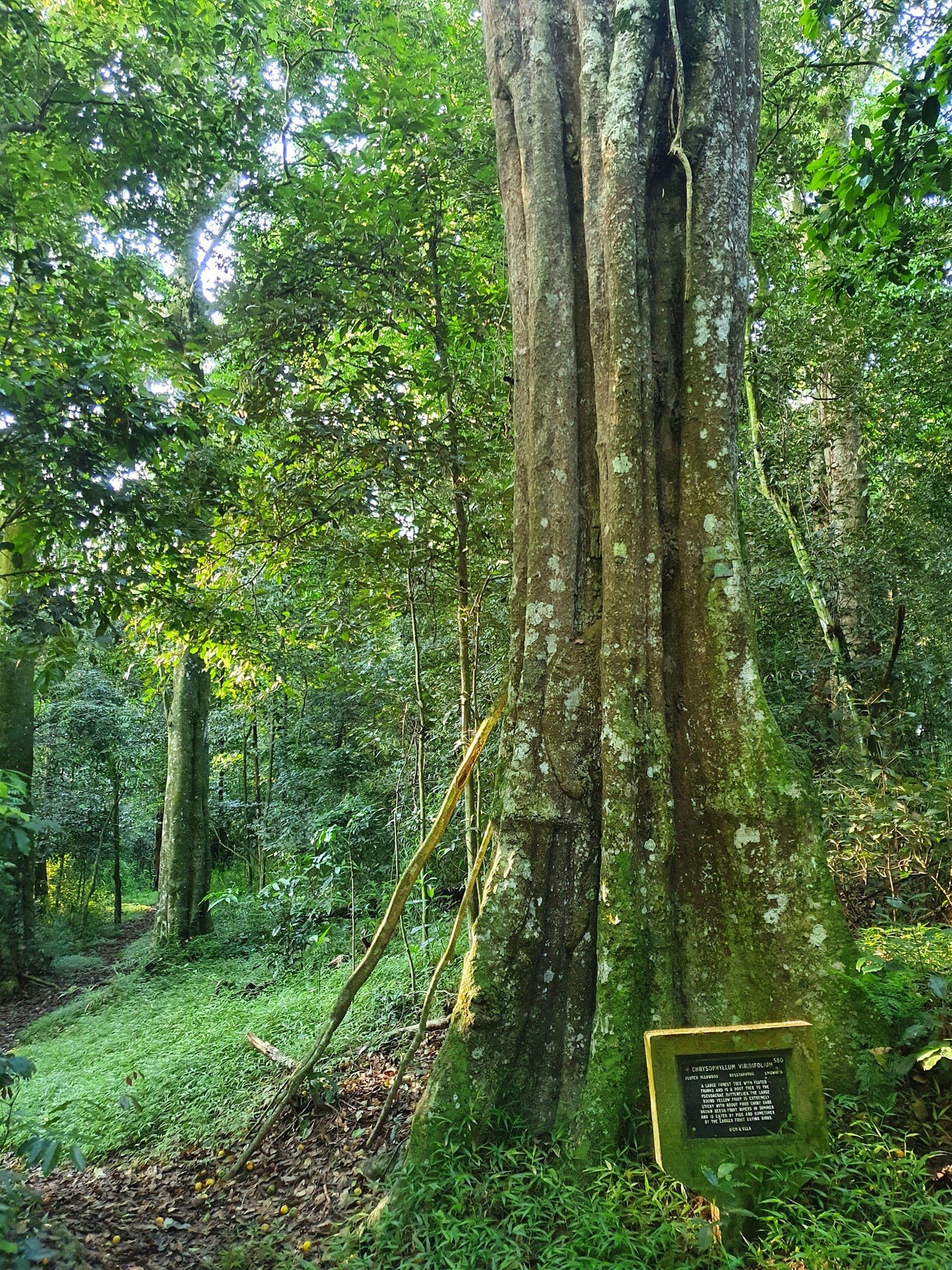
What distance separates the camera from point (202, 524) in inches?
175

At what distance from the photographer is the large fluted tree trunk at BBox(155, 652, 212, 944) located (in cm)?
932

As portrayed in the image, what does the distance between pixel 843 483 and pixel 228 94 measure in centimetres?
712

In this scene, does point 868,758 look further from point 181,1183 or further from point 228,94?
point 228,94

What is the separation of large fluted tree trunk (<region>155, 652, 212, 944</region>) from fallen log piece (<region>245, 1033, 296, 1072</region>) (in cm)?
469

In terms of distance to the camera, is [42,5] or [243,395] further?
[42,5]

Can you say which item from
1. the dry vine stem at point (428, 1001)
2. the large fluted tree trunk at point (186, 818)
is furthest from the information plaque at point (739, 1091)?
the large fluted tree trunk at point (186, 818)

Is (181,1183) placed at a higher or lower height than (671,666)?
lower

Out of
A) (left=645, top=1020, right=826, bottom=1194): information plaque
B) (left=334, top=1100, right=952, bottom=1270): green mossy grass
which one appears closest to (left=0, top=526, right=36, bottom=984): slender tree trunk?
(left=334, top=1100, right=952, bottom=1270): green mossy grass

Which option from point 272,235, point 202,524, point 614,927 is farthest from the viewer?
point 272,235

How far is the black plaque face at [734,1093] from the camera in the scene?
2385 mm

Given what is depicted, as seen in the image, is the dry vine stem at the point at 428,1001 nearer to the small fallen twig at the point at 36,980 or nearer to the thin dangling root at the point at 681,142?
the thin dangling root at the point at 681,142

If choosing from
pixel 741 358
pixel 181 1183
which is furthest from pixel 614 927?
pixel 741 358

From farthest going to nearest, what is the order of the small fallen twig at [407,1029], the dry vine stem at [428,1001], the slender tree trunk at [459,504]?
the slender tree trunk at [459,504] < the small fallen twig at [407,1029] < the dry vine stem at [428,1001]

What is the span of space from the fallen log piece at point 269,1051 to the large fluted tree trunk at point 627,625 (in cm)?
190
